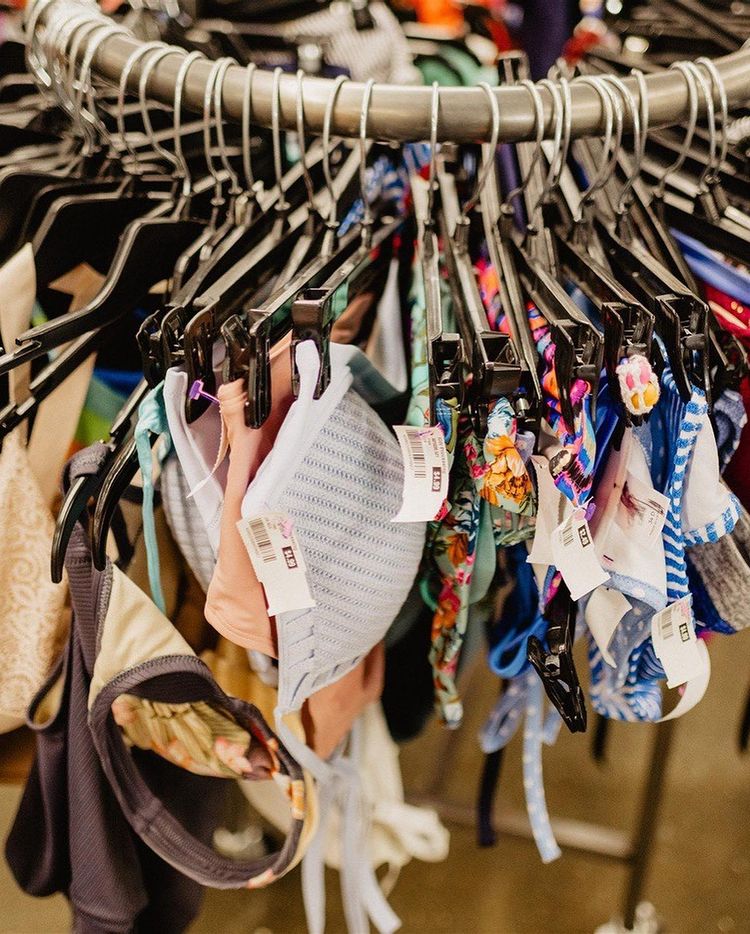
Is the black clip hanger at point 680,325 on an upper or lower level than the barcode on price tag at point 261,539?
upper

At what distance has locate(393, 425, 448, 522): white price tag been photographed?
18.8 inches

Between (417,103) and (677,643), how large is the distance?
1.40 ft

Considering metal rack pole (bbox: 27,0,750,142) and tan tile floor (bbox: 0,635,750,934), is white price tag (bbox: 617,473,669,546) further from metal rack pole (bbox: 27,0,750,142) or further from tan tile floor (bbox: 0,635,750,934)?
tan tile floor (bbox: 0,635,750,934)

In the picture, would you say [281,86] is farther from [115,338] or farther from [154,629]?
[154,629]

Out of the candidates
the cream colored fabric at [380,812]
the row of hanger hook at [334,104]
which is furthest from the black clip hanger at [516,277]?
the cream colored fabric at [380,812]

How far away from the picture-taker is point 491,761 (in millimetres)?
863

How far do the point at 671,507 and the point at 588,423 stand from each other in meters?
0.09

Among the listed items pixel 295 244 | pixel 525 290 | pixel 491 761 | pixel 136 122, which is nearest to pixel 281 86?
pixel 295 244

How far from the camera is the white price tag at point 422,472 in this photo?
0.48 m

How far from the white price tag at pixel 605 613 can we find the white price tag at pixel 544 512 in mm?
71

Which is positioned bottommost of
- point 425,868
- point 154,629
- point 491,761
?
point 425,868

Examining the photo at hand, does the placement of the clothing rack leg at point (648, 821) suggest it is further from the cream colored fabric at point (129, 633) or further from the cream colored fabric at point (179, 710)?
the cream colored fabric at point (129, 633)

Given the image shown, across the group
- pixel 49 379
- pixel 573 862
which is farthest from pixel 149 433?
pixel 573 862

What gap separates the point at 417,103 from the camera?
0.53 m
